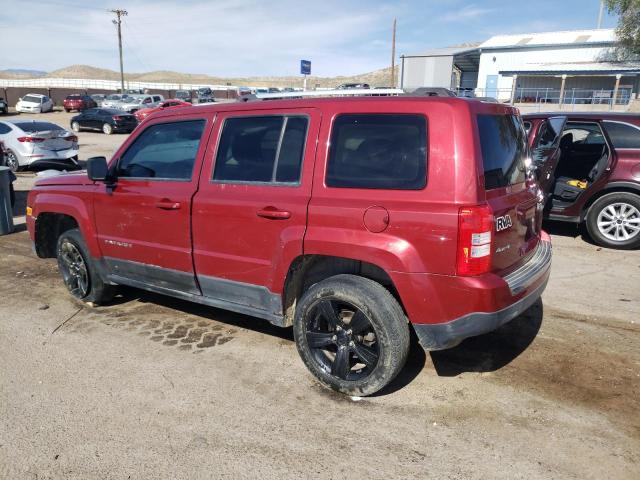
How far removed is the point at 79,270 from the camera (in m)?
5.04

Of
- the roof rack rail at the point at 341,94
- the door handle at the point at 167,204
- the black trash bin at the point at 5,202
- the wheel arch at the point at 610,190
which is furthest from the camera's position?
the black trash bin at the point at 5,202

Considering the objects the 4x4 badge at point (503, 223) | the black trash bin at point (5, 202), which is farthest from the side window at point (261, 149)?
the black trash bin at point (5, 202)

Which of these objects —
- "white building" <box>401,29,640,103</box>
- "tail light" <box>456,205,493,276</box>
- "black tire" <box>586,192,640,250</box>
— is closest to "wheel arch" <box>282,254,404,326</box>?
"tail light" <box>456,205,493,276</box>

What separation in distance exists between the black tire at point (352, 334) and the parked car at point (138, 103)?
33865mm

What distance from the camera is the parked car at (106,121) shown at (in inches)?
1078

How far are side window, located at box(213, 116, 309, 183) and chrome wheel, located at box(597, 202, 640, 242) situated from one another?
5221 millimetres

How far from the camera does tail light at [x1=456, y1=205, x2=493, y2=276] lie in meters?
2.84

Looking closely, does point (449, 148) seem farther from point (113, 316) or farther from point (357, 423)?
point (113, 316)

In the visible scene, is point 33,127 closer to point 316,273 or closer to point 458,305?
point 316,273

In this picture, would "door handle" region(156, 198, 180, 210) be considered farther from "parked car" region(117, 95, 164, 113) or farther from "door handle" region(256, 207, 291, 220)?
"parked car" region(117, 95, 164, 113)

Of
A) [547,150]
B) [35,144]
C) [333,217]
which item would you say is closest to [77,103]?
[35,144]

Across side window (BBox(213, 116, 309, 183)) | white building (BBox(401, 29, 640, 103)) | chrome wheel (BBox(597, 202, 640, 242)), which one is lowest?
chrome wheel (BBox(597, 202, 640, 242))

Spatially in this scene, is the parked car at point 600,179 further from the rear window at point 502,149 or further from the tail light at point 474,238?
the tail light at point 474,238

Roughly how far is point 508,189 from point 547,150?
4.28 m
